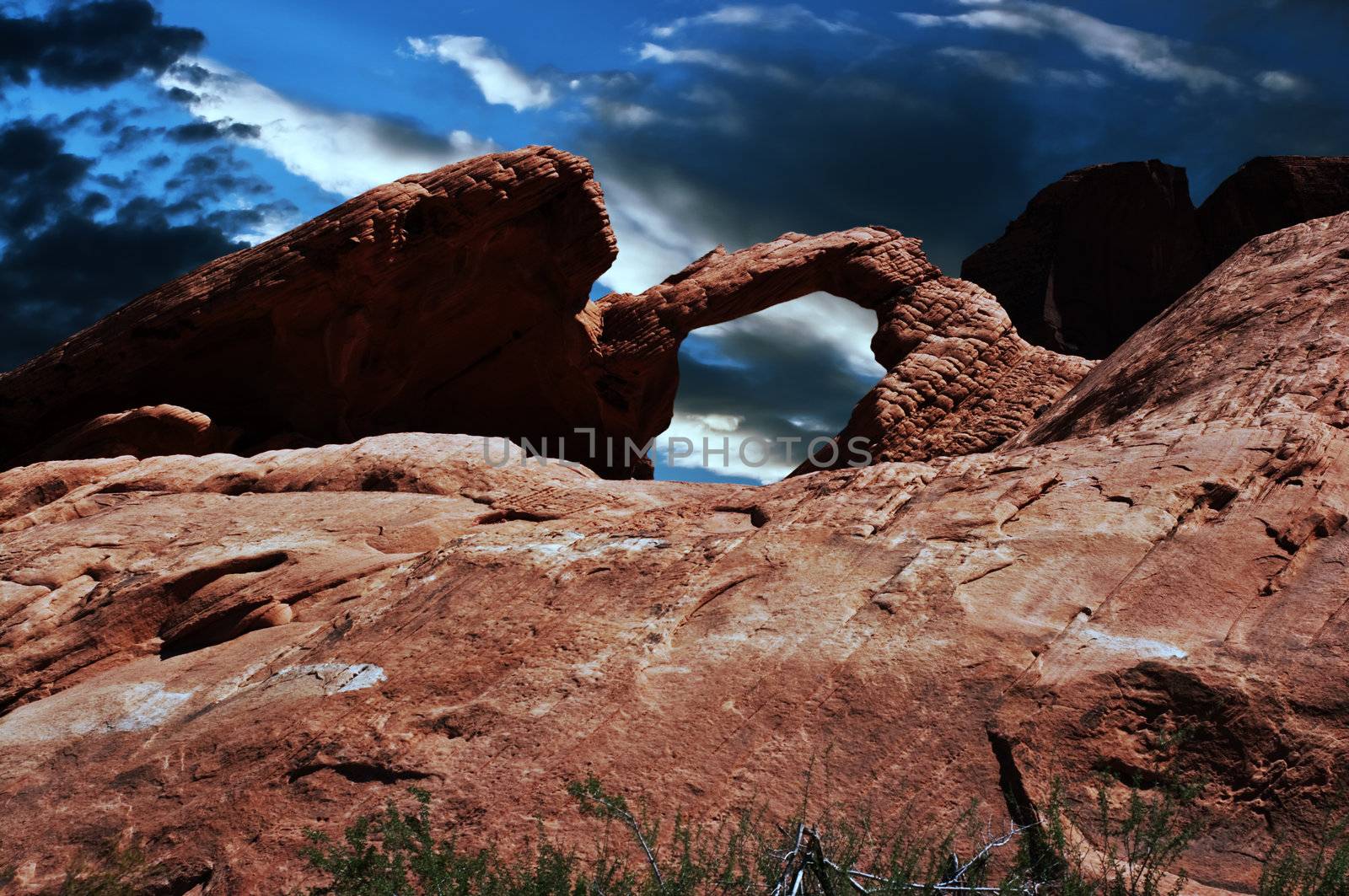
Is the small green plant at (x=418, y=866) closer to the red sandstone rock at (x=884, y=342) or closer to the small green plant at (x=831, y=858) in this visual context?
the small green plant at (x=831, y=858)

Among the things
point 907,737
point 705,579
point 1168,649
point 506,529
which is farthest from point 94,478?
point 1168,649

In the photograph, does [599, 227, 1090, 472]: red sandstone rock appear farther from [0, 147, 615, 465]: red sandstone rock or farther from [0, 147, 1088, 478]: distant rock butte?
[0, 147, 615, 465]: red sandstone rock

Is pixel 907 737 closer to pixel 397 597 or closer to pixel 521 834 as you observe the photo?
pixel 521 834

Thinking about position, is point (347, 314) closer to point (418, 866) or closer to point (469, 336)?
point (469, 336)

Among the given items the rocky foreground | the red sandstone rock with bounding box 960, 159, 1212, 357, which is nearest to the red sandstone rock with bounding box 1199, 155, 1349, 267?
the red sandstone rock with bounding box 960, 159, 1212, 357

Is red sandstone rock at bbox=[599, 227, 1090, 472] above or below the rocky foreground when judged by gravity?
above

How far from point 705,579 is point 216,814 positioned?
109 inches

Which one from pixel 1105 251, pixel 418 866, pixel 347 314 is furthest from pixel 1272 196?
pixel 418 866

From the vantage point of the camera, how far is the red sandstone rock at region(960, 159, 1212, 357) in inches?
920

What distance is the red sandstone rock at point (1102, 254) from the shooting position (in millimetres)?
23359

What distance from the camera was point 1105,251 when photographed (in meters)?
23.8

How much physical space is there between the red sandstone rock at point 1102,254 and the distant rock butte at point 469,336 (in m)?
10.2

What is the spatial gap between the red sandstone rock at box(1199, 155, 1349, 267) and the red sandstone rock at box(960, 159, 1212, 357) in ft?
1.91

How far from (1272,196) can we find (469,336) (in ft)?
52.1
